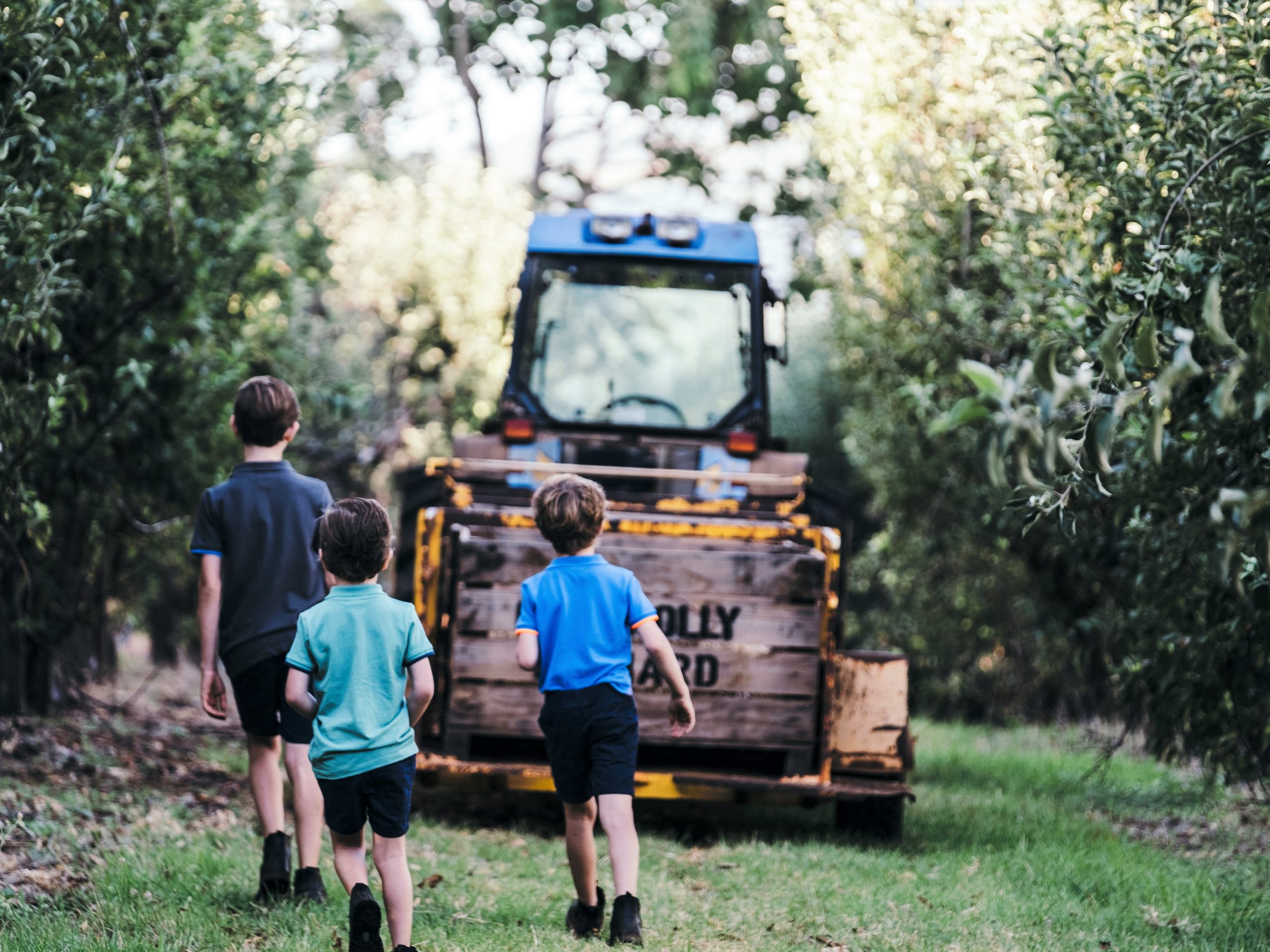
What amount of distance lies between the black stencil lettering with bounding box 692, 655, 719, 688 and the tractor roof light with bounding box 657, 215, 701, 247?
273cm

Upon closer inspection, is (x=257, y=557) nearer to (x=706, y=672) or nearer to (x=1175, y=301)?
(x=706, y=672)

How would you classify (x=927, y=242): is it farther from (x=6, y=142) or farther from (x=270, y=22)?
(x=6, y=142)

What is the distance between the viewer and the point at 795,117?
1730cm

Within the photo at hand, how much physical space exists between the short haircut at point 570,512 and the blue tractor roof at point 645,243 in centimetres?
340

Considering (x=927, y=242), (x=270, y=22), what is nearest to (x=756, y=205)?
(x=927, y=242)

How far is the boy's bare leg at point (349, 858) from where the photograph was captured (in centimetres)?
402

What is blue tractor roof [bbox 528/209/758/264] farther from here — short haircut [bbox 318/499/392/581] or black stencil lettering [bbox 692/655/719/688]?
short haircut [bbox 318/499/392/581]

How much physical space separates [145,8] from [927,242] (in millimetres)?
5365

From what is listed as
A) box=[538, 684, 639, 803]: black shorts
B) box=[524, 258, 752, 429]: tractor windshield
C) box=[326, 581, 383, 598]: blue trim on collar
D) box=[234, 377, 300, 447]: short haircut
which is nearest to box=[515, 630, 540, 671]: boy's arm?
box=[538, 684, 639, 803]: black shorts

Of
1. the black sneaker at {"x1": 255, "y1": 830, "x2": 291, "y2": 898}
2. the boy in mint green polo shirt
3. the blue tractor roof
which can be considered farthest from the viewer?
the blue tractor roof

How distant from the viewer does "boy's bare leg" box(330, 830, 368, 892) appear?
13.2 feet

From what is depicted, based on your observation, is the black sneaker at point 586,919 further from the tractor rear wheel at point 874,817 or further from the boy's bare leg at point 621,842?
the tractor rear wheel at point 874,817

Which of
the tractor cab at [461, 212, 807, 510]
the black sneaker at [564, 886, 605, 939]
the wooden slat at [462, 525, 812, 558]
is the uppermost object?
the tractor cab at [461, 212, 807, 510]

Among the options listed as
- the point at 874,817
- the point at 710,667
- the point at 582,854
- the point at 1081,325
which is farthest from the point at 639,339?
the point at 582,854
